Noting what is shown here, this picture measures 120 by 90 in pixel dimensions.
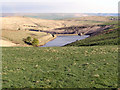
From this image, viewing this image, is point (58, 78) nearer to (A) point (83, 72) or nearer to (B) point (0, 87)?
(A) point (83, 72)

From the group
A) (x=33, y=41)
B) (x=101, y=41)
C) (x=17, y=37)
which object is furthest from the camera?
(x=17, y=37)

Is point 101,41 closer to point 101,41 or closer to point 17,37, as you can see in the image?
point 101,41

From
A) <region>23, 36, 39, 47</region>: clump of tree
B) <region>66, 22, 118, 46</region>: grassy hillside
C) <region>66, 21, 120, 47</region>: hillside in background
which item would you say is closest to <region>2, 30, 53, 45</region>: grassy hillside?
A: <region>23, 36, 39, 47</region>: clump of tree

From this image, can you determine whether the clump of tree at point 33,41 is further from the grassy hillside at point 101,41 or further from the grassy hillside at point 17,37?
the grassy hillside at point 101,41

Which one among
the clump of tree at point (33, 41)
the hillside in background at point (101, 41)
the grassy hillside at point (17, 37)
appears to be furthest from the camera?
the grassy hillside at point (17, 37)

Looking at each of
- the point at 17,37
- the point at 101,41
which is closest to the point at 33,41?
the point at 17,37

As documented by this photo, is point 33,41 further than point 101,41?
Yes

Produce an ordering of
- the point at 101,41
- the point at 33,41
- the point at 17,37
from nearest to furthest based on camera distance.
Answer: the point at 101,41, the point at 33,41, the point at 17,37

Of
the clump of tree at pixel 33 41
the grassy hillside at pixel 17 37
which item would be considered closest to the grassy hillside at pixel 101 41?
the clump of tree at pixel 33 41

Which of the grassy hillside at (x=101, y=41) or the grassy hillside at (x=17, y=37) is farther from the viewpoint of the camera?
the grassy hillside at (x=17, y=37)

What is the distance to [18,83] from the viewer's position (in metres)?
14.9

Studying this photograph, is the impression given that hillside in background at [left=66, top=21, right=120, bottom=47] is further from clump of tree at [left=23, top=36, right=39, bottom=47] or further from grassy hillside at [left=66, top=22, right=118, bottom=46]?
clump of tree at [left=23, top=36, right=39, bottom=47]

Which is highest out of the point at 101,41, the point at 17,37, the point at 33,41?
the point at 101,41

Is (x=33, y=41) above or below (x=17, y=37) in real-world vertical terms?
below
